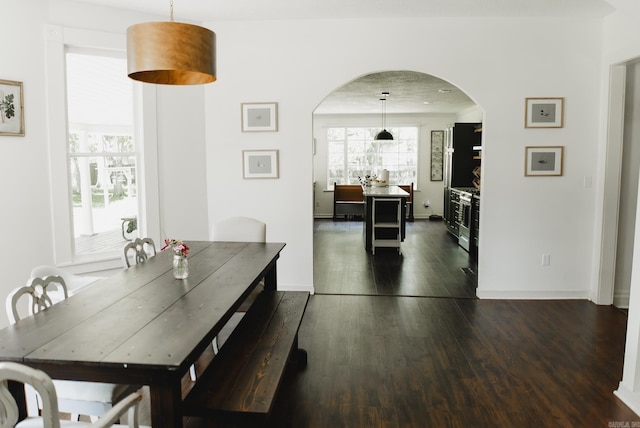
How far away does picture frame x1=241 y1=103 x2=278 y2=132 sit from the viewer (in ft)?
16.5

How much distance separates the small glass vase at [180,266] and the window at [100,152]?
2.05 metres

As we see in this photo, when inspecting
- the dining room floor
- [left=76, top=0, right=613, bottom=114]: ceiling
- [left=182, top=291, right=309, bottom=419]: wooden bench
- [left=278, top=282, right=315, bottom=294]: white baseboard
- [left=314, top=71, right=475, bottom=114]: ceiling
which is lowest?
the dining room floor

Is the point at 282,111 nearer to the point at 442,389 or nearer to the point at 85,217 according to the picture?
the point at 85,217

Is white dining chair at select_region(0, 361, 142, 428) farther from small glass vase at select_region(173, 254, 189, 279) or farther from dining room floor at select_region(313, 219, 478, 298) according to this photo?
dining room floor at select_region(313, 219, 478, 298)

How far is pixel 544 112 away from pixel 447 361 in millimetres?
2785

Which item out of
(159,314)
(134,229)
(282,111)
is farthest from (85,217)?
(159,314)

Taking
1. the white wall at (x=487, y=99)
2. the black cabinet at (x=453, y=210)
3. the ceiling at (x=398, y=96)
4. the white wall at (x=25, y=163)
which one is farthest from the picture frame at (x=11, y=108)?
the black cabinet at (x=453, y=210)

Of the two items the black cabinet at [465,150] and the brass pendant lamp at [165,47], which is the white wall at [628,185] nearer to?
the black cabinet at [465,150]

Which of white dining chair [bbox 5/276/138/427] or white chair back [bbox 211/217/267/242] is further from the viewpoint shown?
white chair back [bbox 211/217/267/242]

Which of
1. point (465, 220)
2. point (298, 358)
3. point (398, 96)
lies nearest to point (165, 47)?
point (298, 358)

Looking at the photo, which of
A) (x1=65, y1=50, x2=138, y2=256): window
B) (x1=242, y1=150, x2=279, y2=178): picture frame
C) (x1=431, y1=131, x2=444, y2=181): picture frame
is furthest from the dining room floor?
(x1=431, y1=131, x2=444, y2=181): picture frame

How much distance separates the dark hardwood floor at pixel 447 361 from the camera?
2773 millimetres

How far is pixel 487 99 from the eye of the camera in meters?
4.86

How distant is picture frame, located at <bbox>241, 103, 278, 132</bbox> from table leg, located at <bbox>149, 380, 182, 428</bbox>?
355 cm
